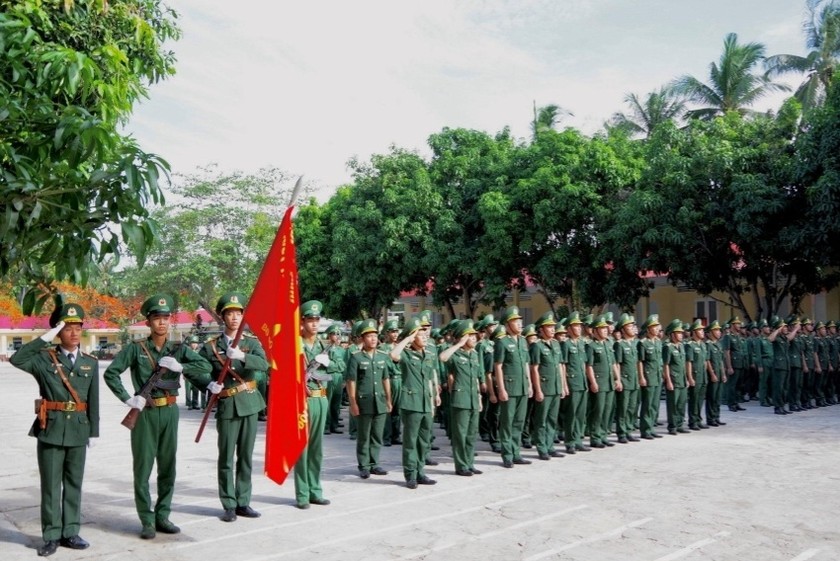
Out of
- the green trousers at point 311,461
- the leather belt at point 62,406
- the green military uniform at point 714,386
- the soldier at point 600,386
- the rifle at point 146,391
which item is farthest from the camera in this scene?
the green military uniform at point 714,386

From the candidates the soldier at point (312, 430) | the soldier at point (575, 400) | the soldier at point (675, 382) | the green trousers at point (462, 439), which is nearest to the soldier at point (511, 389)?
the green trousers at point (462, 439)

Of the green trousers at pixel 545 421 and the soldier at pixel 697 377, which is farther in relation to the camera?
the soldier at pixel 697 377

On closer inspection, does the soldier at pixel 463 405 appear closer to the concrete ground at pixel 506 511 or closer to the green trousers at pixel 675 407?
the concrete ground at pixel 506 511

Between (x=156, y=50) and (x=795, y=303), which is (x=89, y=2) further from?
(x=795, y=303)

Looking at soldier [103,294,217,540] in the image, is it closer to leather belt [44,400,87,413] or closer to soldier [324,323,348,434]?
leather belt [44,400,87,413]

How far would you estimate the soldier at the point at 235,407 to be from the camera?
6195 millimetres

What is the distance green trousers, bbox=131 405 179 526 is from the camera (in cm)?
574

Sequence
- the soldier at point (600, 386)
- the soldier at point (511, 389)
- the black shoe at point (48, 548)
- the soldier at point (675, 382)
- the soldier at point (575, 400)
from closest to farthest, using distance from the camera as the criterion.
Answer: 1. the black shoe at point (48, 548)
2. the soldier at point (511, 389)
3. the soldier at point (575, 400)
4. the soldier at point (600, 386)
5. the soldier at point (675, 382)

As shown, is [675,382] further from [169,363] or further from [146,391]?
[146,391]

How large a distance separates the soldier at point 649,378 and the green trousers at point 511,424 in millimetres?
2679

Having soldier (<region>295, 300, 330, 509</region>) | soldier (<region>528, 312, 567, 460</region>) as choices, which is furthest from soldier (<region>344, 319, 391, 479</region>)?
soldier (<region>528, 312, 567, 460</region>)

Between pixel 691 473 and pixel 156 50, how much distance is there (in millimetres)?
7057

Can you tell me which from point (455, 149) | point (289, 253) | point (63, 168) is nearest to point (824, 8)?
point (455, 149)

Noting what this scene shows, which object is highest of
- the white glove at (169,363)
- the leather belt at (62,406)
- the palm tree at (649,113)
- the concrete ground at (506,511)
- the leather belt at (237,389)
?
the palm tree at (649,113)
